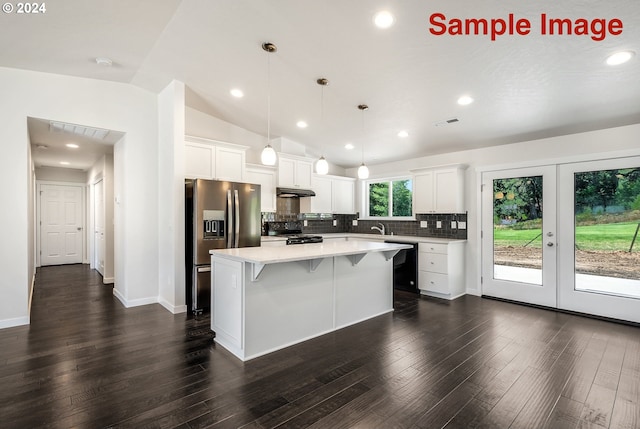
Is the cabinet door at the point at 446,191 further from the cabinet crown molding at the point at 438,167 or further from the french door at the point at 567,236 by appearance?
the french door at the point at 567,236

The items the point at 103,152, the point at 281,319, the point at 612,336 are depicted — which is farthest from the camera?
the point at 103,152

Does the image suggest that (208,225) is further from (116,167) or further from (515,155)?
(515,155)

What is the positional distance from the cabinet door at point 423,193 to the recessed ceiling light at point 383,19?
10.5ft

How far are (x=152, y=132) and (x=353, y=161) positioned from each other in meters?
3.78

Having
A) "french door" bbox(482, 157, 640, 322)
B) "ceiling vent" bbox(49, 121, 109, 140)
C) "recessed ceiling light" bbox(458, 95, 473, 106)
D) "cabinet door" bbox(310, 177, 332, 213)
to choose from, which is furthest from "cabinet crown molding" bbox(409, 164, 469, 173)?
"ceiling vent" bbox(49, 121, 109, 140)

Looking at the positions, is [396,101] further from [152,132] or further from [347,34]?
[152,132]

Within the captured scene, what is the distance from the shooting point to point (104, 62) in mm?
3551

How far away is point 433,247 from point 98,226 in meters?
7.09

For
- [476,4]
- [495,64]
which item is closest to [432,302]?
[495,64]

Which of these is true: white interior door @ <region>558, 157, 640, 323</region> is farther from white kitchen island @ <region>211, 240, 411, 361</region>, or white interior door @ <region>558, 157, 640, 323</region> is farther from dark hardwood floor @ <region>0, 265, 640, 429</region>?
white kitchen island @ <region>211, 240, 411, 361</region>

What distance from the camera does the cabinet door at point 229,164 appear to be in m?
4.65

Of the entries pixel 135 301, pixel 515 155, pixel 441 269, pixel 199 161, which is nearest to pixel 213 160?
pixel 199 161

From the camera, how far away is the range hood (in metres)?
5.56

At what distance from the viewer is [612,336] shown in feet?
10.6
